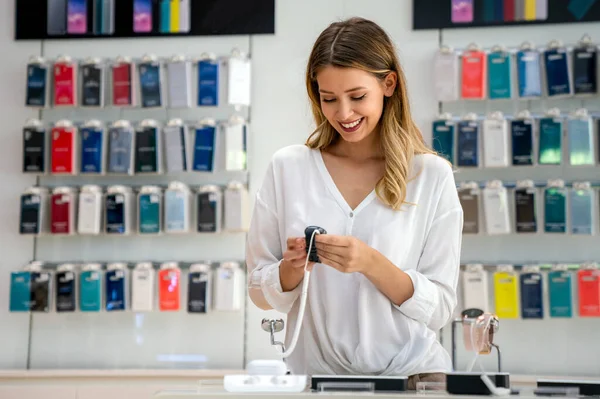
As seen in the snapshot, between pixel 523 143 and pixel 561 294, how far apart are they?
30.4 inches

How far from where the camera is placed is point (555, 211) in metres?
3.98

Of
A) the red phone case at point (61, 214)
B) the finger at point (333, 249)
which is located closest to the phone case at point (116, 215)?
the red phone case at point (61, 214)

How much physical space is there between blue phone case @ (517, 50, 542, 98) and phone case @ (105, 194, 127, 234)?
214 cm

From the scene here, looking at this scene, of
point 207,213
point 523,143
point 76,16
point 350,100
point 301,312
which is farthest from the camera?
point 76,16

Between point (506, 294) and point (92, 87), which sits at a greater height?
point (92, 87)

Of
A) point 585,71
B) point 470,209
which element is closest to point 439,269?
point 470,209

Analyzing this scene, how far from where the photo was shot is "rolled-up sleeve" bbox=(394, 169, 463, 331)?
69.6 inches

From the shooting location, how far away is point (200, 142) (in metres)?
4.18

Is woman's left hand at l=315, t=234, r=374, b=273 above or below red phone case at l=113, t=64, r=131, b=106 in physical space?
below

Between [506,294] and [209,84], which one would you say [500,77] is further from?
[209,84]

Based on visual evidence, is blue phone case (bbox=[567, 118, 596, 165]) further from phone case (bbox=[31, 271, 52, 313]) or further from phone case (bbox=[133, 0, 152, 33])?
phone case (bbox=[31, 271, 52, 313])

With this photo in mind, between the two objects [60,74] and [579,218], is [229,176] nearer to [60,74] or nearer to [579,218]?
[60,74]

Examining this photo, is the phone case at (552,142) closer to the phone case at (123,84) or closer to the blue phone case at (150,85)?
the blue phone case at (150,85)

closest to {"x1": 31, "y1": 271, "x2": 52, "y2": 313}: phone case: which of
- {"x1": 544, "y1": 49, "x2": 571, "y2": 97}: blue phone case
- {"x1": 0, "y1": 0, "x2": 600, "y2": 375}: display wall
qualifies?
{"x1": 0, "y1": 0, "x2": 600, "y2": 375}: display wall
